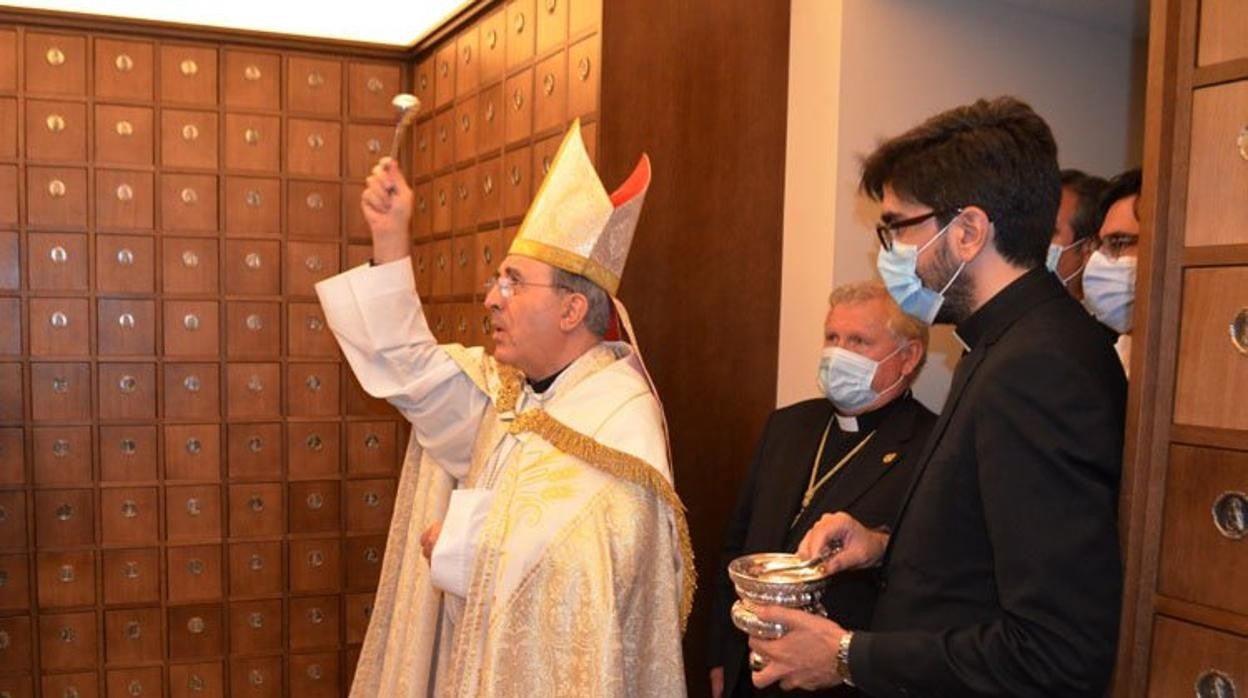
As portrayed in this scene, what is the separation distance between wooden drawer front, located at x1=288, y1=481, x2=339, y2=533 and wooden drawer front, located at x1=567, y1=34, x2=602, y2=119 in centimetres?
199

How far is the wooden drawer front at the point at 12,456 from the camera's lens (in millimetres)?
3801

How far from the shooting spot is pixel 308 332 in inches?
164

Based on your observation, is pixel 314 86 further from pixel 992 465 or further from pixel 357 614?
pixel 992 465

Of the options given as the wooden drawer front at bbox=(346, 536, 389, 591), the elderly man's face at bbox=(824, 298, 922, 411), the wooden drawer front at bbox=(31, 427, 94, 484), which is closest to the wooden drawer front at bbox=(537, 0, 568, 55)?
the elderly man's face at bbox=(824, 298, 922, 411)

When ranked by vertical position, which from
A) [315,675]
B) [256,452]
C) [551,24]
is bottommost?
[315,675]

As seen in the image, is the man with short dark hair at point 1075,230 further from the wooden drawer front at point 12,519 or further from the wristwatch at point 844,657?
the wooden drawer front at point 12,519

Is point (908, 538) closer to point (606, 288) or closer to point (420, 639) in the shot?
point (606, 288)

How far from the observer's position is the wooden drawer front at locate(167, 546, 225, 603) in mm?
3994

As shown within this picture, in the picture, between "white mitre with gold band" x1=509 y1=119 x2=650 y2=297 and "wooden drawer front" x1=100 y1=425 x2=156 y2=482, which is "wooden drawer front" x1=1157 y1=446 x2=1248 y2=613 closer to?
"white mitre with gold band" x1=509 y1=119 x2=650 y2=297

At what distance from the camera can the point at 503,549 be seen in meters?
2.16

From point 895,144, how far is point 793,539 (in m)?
0.98

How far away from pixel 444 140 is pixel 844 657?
109 inches

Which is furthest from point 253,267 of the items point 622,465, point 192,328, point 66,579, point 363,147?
point 622,465

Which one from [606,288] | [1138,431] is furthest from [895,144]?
[606,288]
